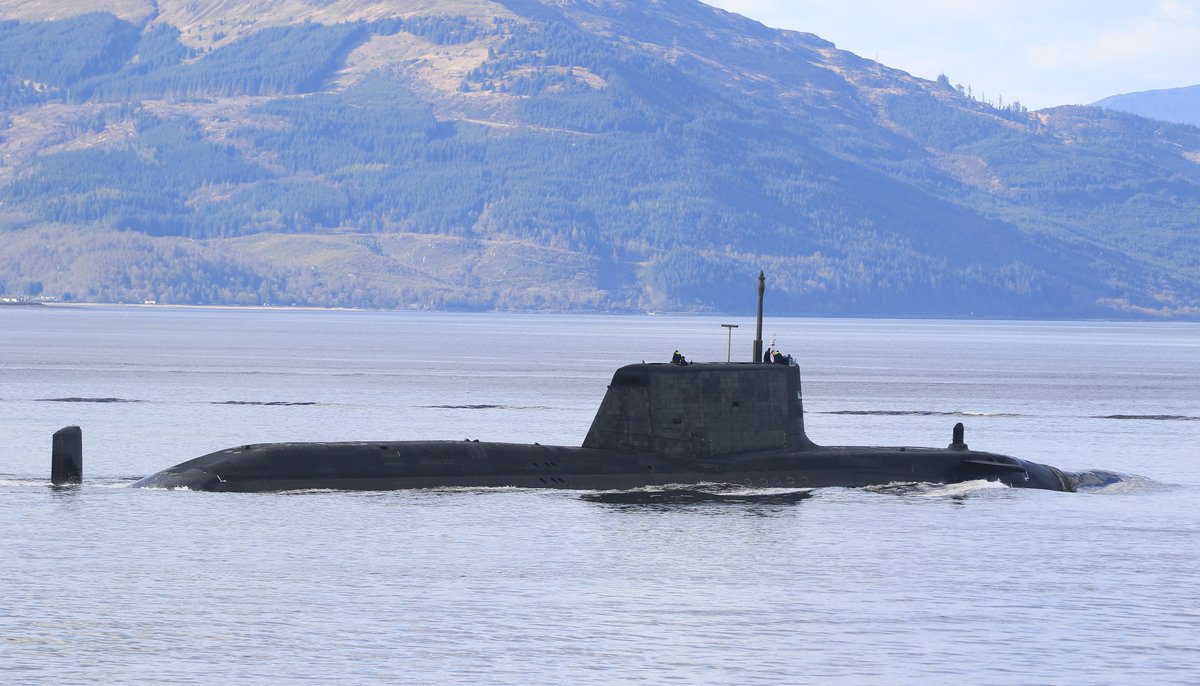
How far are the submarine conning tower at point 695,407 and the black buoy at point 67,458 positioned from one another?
13835 mm

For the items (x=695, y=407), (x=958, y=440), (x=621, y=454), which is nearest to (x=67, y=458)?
(x=621, y=454)

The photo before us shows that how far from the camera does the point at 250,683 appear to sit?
85.0 feet

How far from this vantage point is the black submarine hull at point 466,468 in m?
46.2

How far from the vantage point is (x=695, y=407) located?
1854 inches

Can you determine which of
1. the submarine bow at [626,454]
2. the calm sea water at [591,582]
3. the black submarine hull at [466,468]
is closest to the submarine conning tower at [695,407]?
the submarine bow at [626,454]

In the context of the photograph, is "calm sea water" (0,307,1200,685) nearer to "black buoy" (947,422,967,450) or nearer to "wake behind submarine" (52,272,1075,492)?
"wake behind submarine" (52,272,1075,492)

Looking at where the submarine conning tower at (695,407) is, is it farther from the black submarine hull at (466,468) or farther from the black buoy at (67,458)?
the black buoy at (67,458)

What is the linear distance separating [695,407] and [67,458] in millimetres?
16837

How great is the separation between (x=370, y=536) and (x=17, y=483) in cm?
1462

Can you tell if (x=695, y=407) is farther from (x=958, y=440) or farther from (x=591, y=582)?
(x=591, y=582)

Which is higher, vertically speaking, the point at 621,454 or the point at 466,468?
the point at 621,454

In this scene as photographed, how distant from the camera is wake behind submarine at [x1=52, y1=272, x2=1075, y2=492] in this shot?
46.6 meters

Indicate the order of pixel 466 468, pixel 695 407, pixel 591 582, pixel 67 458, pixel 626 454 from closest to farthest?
pixel 591 582 < pixel 695 407 < pixel 626 454 < pixel 466 468 < pixel 67 458

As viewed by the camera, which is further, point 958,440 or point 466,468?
point 958,440
